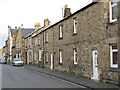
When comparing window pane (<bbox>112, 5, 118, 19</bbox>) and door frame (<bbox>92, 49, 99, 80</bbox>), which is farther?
door frame (<bbox>92, 49, 99, 80</bbox>)

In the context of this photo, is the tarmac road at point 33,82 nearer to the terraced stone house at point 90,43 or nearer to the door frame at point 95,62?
the door frame at point 95,62

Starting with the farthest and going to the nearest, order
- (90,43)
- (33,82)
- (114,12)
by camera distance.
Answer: (90,43), (33,82), (114,12)

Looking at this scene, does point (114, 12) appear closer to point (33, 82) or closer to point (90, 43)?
point (90, 43)

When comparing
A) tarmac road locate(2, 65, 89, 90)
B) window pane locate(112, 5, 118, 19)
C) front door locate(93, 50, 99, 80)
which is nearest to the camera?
tarmac road locate(2, 65, 89, 90)

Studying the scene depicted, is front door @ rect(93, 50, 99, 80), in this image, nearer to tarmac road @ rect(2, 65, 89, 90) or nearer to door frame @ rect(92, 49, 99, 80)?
door frame @ rect(92, 49, 99, 80)

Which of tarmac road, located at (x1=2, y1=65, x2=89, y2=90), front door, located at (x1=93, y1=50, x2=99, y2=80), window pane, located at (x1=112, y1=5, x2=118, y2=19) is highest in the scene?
window pane, located at (x1=112, y1=5, x2=118, y2=19)

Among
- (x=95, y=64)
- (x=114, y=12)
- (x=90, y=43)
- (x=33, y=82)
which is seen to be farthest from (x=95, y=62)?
(x=33, y=82)

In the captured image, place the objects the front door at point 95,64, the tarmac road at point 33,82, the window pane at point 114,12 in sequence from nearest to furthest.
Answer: the tarmac road at point 33,82 → the window pane at point 114,12 → the front door at point 95,64

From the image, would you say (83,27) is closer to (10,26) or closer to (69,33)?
(69,33)

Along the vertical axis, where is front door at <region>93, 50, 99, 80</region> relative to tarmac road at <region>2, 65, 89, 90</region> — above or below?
above

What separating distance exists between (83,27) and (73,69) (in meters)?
4.52

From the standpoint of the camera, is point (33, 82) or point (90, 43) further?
point (90, 43)

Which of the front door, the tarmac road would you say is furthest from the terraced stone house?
the tarmac road

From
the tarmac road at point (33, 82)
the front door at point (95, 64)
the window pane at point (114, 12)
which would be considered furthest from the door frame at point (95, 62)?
the window pane at point (114, 12)
